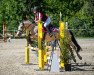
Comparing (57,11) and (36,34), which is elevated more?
(57,11)

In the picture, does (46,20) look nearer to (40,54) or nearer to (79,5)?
(40,54)

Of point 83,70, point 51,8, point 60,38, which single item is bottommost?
point 83,70

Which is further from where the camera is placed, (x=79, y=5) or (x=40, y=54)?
(x=79, y=5)

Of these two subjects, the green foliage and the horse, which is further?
the green foliage

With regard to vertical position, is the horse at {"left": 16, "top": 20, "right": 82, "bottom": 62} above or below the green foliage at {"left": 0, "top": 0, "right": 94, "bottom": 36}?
below

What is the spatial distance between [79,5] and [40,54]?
129 ft

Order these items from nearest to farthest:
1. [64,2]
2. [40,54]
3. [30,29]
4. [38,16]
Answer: [40,54] < [38,16] < [30,29] < [64,2]

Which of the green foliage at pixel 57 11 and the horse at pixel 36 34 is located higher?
the green foliage at pixel 57 11

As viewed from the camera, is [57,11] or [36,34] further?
[57,11]

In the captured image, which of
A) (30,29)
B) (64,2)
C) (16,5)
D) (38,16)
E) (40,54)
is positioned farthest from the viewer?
(64,2)

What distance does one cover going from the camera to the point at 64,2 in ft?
173

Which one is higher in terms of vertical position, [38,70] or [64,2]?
[64,2]

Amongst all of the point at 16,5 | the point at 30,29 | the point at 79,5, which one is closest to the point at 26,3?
the point at 16,5

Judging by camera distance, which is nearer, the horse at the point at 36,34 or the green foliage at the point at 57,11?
the horse at the point at 36,34
